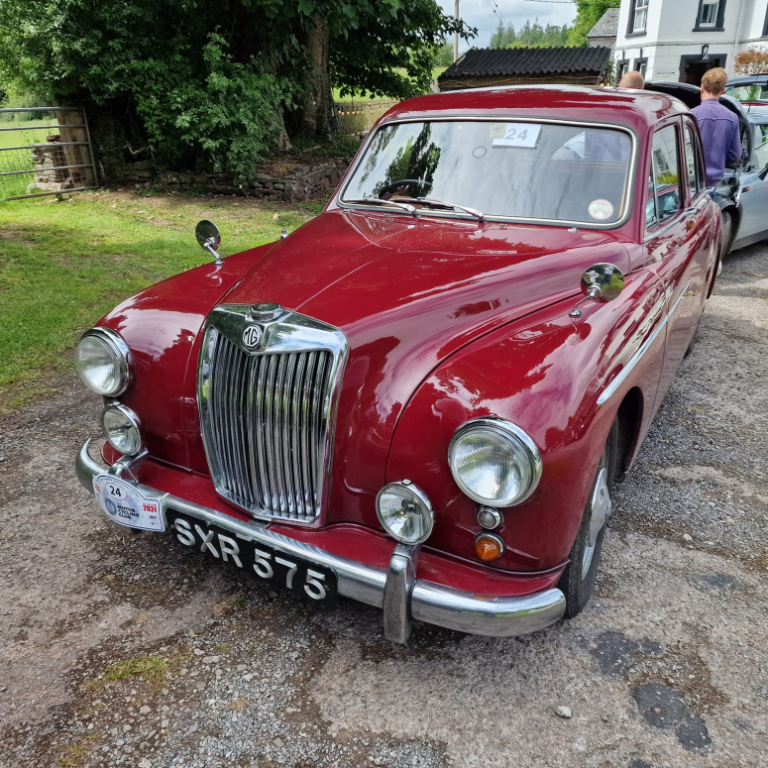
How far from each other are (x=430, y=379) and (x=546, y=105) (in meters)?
1.98

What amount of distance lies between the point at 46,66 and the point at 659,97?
34.5 ft

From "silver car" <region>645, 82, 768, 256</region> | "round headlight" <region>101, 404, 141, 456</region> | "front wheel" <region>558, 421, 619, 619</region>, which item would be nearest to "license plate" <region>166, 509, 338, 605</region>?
"round headlight" <region>101, 404, 141, 456</region>

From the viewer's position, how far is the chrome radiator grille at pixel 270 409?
2332 mm

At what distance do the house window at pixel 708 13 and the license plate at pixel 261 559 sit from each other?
31.8 meters

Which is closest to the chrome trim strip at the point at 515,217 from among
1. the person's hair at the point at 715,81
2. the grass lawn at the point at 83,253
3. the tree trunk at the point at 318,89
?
the grass lawn at the point at 83,253

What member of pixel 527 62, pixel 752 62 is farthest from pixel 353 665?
pixel 752 62

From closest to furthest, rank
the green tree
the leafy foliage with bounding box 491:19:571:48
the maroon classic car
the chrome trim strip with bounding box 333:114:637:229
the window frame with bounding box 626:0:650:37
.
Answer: the maroon classic car < the chrome trim strip with bounding box 333:114:637:229 < the window frame with bounding box 626:0:650:37 < the green tree < the leafy foliage with bounding box 491:19:571:48

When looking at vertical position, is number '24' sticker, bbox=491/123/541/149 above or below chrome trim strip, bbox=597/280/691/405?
above

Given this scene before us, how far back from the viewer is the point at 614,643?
8.54ft

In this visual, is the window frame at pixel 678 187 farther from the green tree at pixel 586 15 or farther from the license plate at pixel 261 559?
the green tree at pixel 586 15

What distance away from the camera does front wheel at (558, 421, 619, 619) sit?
2.40 metres

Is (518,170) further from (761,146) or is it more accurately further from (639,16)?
(639,16)

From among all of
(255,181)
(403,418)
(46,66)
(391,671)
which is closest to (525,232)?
(403,418)

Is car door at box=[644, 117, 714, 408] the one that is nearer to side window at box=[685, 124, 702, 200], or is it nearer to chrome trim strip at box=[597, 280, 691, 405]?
side window at box=[685, 124, 702, 200]
